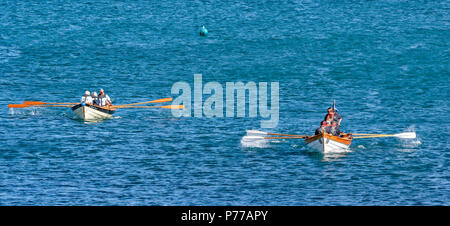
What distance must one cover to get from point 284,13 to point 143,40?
2087 centimetres

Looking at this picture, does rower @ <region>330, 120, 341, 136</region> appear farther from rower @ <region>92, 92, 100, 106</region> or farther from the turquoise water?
rower @ <region>92, 92, 100, 106</region>

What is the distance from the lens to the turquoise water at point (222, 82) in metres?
52.7

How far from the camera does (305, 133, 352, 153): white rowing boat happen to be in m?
58.9

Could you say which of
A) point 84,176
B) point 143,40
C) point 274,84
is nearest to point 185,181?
point 84,176

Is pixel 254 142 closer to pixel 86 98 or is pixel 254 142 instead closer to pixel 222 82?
pixel 86 98

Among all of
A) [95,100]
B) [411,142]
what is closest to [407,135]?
[411,142]

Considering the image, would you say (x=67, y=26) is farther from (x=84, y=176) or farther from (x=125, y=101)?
(x=84, y=176)

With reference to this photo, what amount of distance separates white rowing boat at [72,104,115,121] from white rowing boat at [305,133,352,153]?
1806 centimetres

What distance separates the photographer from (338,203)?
1941 inches

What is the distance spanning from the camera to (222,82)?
93.1 metres
